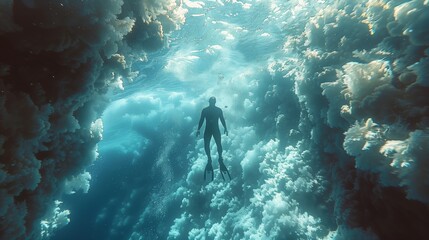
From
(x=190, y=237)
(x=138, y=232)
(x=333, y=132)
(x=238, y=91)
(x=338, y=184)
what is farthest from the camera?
(x=138, y=232)

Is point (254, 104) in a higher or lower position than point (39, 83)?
higher

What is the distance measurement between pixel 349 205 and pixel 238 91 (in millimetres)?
13543

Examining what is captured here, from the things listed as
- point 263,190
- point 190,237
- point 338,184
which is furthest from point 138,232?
point 338,184

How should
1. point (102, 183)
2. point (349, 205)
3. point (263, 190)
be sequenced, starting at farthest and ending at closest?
point (102, 183) < point (263, 190) < point (349, 205)

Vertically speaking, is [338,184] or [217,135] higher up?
[217,135]

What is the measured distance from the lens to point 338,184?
711cm

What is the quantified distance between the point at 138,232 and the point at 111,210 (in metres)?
4.45

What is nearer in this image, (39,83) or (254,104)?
(39,83)

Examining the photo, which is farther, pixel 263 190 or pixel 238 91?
pixel 238 91

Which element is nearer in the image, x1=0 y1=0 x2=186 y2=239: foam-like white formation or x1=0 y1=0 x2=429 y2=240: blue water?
x1=0 y1=0 x2=186 y2=239: foam-like white formation

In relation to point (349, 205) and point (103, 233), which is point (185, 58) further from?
point (103, 233)

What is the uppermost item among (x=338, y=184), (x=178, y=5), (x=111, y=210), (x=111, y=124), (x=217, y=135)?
(x=111, y=124)

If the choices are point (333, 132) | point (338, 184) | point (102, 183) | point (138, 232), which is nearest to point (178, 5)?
point (333, 132)

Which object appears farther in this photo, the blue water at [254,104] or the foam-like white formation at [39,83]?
the blue water at [254,104]
